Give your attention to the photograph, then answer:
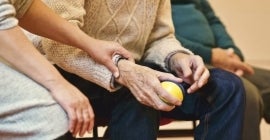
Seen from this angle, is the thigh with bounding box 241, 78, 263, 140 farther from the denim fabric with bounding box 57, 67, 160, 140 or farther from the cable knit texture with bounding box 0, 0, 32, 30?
the cable knit texture with bounding box 0, 0, 32, 30

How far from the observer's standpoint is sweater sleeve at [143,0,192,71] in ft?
4.25

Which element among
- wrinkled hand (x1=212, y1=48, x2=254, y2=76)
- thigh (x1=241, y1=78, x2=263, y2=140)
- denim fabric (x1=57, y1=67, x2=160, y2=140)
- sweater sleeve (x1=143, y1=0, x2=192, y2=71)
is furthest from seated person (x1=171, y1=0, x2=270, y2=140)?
denim fabric (x1=57, y1=67, x2=160, y2=140)

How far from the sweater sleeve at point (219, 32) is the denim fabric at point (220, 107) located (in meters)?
0.74

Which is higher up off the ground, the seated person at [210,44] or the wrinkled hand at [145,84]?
the wrinkled hand at [145,84]

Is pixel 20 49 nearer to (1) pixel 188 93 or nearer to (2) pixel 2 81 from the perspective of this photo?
(2) pixel 2 81

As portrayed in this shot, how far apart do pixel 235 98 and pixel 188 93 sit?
11 cm

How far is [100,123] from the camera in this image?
1.23m

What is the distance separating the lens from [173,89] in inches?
40.9

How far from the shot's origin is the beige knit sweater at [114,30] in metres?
1.09

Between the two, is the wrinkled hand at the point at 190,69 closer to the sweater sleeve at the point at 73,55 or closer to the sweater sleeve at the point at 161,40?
the sweater sleeve at the point at 161,40

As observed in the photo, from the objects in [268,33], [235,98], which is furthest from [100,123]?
[268,33]

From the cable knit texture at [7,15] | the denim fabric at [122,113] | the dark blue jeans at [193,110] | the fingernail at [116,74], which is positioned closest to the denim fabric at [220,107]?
the dark blue jeans at [193,110]

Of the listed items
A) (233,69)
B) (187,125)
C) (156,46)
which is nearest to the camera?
(156,46)

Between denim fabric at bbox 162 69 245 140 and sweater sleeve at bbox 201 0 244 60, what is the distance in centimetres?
74
